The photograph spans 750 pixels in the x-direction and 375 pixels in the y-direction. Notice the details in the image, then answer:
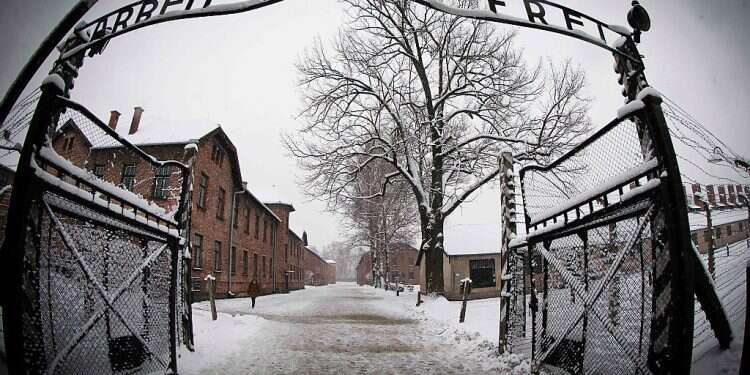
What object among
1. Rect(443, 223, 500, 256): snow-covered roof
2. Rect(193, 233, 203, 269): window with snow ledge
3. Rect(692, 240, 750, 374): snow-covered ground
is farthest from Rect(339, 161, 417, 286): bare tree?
Rect(692, 240, 750, 374): snow-covered ground

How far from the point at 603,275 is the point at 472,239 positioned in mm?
23360

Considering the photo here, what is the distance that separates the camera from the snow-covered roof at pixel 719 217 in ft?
10.8

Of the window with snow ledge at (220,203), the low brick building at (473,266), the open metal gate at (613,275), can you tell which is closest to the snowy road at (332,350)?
the open metal gate at (613,275)

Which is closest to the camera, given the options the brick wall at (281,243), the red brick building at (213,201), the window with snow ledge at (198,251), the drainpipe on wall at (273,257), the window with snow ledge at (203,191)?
the red brick building at (213,201)

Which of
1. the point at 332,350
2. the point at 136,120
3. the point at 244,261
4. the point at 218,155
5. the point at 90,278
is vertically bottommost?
the point at 332,350

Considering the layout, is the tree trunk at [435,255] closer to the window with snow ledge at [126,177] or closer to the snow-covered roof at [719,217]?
the window with snow ledge at [126,177]

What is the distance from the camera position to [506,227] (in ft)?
18.7

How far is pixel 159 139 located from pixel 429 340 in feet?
52.2

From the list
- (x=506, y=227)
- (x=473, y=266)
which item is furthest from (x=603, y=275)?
(x=473, y=266)

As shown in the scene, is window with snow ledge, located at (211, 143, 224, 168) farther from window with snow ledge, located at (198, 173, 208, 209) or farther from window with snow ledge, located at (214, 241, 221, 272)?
window with snow ledge, located at (214, 241, 221, 272)

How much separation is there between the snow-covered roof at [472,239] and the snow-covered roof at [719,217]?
743 inches

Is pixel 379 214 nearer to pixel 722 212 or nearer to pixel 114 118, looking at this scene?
pixel 114 118

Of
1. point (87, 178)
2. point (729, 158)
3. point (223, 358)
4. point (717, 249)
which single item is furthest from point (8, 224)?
point (717, 249)

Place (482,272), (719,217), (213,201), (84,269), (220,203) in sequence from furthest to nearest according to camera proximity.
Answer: (482,272) < (220,203) < (213,201) < (719,217) < (84,269)
